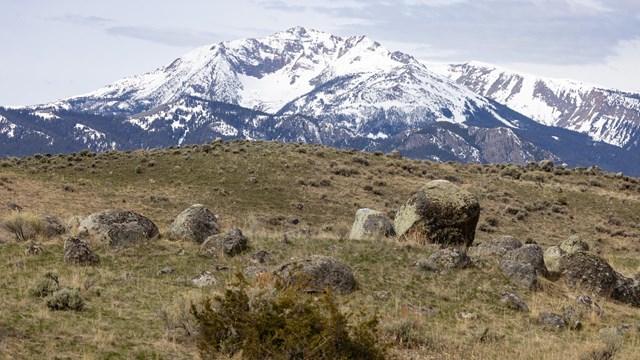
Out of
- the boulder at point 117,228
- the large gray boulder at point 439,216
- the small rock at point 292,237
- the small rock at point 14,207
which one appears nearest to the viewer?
the boulder at point 117,228

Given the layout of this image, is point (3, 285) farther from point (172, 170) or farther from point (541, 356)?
point (172, 170)

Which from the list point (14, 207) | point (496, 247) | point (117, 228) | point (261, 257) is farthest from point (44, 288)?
point (14, 207)

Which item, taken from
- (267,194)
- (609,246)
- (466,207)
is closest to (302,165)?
(267,194)

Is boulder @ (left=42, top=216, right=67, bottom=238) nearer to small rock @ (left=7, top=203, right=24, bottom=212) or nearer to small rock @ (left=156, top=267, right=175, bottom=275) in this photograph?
small rock @ (left=156, top=267, right=175, bottom=275)

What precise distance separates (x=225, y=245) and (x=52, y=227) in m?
7.47

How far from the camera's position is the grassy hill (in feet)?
45.5

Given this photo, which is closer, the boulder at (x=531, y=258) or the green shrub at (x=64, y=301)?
the green shrub at (x=64, y=301)

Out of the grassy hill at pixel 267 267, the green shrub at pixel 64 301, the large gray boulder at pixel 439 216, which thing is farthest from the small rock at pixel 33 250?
the large gray boulder at pixel 439 216

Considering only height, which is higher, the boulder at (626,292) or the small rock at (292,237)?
the boulder at (626,292)

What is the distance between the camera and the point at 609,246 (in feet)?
145

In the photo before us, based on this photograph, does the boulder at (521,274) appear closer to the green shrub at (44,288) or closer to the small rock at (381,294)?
the small rock at (381,294)

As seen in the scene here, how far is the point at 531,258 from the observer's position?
22.0 m

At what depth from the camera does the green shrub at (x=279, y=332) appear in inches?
460

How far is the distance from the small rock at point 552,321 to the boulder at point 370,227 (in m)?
9.63
